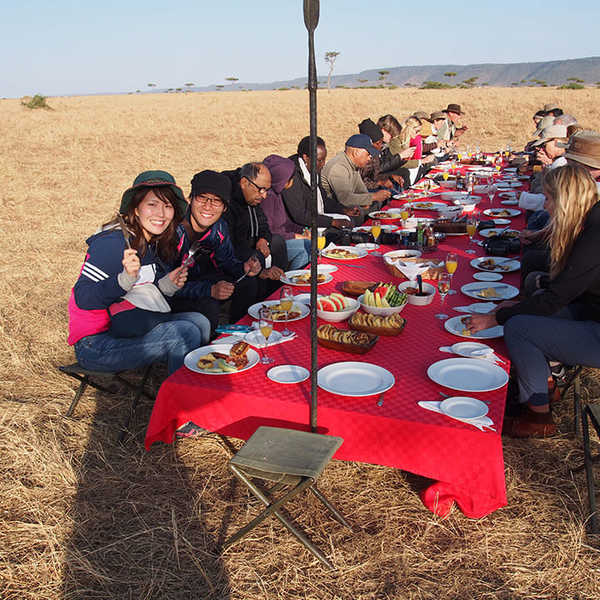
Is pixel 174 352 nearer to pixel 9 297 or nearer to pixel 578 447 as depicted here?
pixel 578 447

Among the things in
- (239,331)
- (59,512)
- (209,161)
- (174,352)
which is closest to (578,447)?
(239,331)

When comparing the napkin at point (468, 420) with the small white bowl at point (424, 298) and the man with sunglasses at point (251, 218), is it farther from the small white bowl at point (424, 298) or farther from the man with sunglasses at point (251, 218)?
the man with sunglasses at point (251, 218)

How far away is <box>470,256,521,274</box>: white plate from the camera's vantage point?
11.7 ft

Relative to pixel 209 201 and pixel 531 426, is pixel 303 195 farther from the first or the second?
pixel 531 426

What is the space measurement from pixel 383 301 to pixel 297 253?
2849mm

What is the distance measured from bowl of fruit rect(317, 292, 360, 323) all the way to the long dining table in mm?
63

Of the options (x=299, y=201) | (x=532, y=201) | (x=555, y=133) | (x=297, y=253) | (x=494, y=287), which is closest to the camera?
(x=494, y=287)

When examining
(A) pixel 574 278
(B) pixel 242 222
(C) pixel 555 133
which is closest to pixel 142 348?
(B) pixel 242 222

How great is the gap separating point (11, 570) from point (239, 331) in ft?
4.97

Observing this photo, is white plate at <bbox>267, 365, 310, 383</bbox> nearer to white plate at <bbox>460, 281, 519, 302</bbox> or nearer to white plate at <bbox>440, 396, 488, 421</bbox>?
white plate at <bbox>440, 396, 488, 421</bbox>

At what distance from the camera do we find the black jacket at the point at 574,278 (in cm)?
268

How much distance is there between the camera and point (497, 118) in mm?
22844

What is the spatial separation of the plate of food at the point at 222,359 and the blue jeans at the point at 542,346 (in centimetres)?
132

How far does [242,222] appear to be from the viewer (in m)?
4.75
